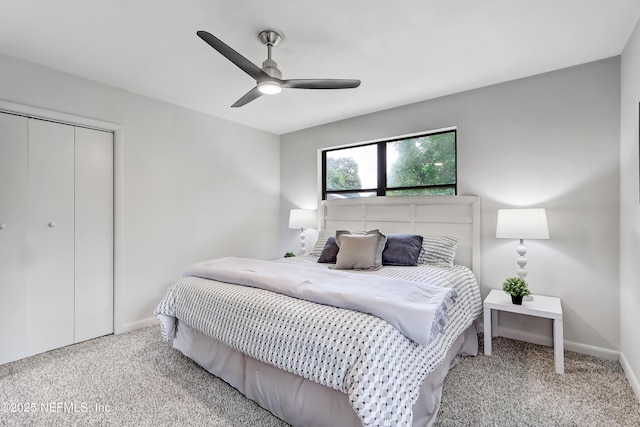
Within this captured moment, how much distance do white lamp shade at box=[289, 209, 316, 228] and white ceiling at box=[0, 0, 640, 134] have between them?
1.64 m

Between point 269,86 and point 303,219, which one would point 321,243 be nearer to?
point 303,219

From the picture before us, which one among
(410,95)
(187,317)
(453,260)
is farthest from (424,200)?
(187,317)

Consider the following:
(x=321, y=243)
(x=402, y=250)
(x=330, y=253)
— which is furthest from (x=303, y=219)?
(x=402, y=250)

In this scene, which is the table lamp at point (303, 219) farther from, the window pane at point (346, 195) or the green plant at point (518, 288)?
the green plant at point (518, 288)

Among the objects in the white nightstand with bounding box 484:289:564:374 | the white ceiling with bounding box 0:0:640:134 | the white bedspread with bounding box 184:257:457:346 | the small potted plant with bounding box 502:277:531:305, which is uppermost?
the white ceiling with bounding box 0:0:640:134

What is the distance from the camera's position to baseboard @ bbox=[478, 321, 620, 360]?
2.43 m

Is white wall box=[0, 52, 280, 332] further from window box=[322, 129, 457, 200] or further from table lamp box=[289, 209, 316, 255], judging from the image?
window box=[322, 129, 457, 200]

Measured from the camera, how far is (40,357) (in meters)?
2.54

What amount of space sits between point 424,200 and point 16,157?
366 centimetres

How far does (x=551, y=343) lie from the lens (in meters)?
2.67

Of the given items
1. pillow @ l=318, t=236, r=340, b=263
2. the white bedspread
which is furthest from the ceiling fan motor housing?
pillow @ l=318, t=236, r=340, b=263

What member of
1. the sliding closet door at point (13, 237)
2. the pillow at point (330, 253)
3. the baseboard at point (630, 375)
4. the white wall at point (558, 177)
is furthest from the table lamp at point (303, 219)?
the baseboard at point (630, 375)

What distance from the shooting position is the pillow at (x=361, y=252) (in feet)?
9.14

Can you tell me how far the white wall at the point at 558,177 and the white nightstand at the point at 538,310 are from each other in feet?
0.94
